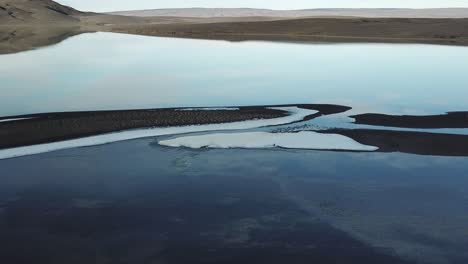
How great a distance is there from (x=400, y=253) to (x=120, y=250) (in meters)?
4.97

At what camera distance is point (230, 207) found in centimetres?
1198

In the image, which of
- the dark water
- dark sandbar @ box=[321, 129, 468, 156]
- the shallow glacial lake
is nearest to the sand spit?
the shallow glacial lake

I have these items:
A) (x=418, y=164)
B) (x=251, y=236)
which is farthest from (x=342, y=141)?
(x=251, y=236)

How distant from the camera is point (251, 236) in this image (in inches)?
412

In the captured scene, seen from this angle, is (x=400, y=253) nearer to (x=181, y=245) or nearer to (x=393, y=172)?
(x=181, y=245)

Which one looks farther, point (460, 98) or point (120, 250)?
point (460, 98)

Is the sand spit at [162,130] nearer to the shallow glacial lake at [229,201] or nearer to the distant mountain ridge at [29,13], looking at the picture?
the shallow glacial lake at [229,201]

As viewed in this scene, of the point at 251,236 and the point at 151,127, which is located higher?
the point at 151,127

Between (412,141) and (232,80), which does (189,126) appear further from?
(232,80)

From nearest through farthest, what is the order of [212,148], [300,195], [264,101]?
[300,195] < [212,148] < [264,101]

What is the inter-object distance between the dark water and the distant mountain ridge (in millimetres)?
104076

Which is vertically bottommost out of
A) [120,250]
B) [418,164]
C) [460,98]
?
[120,250]

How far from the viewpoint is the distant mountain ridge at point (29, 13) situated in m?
117

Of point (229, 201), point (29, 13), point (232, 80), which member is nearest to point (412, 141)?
point (229, 201)
